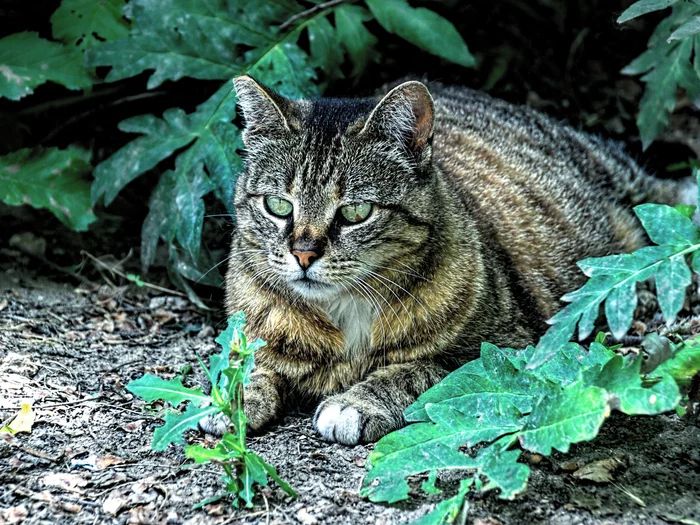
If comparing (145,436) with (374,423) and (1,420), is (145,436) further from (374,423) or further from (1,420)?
(374,423)

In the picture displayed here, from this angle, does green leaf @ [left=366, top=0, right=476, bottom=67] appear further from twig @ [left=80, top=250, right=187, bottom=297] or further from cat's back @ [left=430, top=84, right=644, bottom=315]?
twig @ [left=80, top=250, right=187, bottom=297]

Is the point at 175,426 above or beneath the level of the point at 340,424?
above

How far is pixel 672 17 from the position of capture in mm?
4289

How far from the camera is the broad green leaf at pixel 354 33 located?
463 cm

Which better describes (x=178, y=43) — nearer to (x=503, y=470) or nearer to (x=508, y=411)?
(x=508, y=411)

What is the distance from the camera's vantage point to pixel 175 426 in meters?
2.44

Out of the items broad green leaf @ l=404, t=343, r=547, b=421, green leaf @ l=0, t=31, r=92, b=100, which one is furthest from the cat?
green leaf @ l=0, t=31, r=92, b=100

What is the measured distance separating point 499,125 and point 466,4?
1.40 m

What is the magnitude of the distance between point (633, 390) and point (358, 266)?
4.02 ft

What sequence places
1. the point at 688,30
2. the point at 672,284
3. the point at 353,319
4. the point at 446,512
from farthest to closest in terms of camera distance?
1. the point at 353,319
2. the point at 688,30
3. the point at 672,284
4. the point at 446,512

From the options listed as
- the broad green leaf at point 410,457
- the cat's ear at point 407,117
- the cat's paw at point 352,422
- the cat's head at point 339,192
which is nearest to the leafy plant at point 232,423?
the broad green leaf at point 410,457

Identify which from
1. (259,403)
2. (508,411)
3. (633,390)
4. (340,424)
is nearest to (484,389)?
(508,411)

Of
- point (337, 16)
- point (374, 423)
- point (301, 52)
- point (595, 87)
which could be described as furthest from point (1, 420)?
point (595, 87)

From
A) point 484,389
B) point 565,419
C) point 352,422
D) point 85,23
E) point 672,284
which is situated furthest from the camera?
point 85,23
